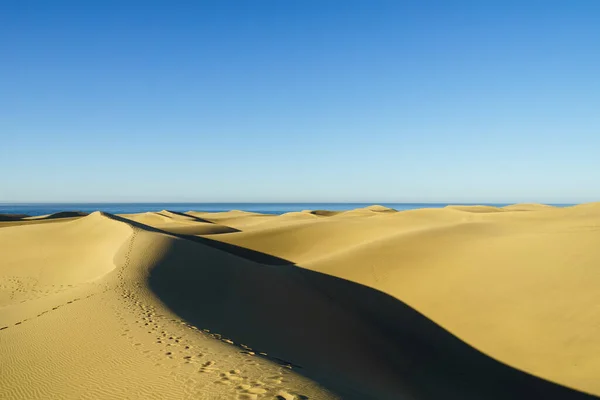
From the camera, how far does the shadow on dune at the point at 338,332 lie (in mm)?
7598

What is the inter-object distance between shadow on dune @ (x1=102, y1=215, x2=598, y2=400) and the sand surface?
0.16 feet

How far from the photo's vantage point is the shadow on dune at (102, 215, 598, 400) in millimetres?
7598

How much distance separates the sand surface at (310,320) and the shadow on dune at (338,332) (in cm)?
5

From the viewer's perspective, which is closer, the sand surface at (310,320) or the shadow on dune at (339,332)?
the sand surface at (310,320)

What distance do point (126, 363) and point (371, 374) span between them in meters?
4.93

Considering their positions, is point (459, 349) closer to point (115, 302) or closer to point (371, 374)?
point (371, 374)

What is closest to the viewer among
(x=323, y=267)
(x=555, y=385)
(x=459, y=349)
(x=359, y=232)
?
(x=555, y=385)

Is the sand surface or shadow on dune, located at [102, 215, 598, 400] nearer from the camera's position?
the sand surface

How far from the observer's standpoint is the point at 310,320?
10391 millimetres

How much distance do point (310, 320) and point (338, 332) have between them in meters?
0.85

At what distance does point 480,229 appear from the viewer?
1962cm

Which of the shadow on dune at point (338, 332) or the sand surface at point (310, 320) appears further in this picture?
the shadow on dune at point (338, 332)

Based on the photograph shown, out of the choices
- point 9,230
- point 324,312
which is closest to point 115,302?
point 324,312

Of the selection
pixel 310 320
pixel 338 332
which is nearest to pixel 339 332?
pixel 338 332
